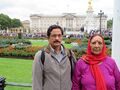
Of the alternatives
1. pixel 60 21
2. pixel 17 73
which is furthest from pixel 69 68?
pixel 60 21

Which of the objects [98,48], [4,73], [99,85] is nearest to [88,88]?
[99,85]

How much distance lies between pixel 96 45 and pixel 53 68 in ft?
1.83

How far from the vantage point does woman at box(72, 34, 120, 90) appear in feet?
12.8

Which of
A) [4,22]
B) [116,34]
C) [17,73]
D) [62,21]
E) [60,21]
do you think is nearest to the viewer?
[116,34]

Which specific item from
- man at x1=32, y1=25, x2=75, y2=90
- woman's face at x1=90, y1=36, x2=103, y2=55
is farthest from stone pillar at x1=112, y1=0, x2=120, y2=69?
man at x1=32, y1=25, x2=75, y2=90

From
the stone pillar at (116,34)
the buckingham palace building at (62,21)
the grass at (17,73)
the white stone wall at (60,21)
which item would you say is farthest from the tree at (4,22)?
the stone pillar at (116,34)

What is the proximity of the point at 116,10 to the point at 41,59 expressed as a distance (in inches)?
70.9

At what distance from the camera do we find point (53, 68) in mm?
3896

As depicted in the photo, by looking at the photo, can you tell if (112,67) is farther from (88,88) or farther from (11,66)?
(11,66)

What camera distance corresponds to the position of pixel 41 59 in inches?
154

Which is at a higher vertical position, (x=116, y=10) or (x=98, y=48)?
(x=116, y=10)

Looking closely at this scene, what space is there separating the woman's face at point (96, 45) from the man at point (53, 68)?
1.06ft

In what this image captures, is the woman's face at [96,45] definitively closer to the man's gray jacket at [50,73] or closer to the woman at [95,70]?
the woman at [95,70]

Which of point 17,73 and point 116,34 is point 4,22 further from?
point 116,34
